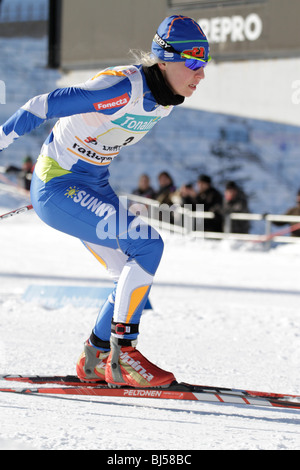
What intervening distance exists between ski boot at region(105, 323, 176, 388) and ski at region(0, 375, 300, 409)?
41mm

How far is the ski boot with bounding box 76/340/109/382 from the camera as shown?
3498 millimetres

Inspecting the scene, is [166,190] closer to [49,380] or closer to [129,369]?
[49,380]

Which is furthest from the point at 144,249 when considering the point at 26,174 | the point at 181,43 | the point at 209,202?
the point at 26,174

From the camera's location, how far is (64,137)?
11.2 ft

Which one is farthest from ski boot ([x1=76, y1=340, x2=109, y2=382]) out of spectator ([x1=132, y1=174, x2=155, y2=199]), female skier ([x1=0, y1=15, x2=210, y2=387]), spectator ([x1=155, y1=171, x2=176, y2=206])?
spectator ([x1=132, y1=174, x2=155, y2=199])

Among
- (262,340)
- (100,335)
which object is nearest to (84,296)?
(262,340)

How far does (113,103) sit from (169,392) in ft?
4.83

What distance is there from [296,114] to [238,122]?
183 centimetres

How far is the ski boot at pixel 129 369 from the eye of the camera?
10.7 feet

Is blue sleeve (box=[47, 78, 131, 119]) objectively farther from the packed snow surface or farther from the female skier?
the packed snow surface

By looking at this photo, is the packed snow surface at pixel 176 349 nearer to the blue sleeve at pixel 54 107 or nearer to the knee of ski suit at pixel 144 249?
the knee of ski suit at pixel 144 249

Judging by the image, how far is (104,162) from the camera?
11.3 ft

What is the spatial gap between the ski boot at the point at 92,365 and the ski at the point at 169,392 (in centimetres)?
4
